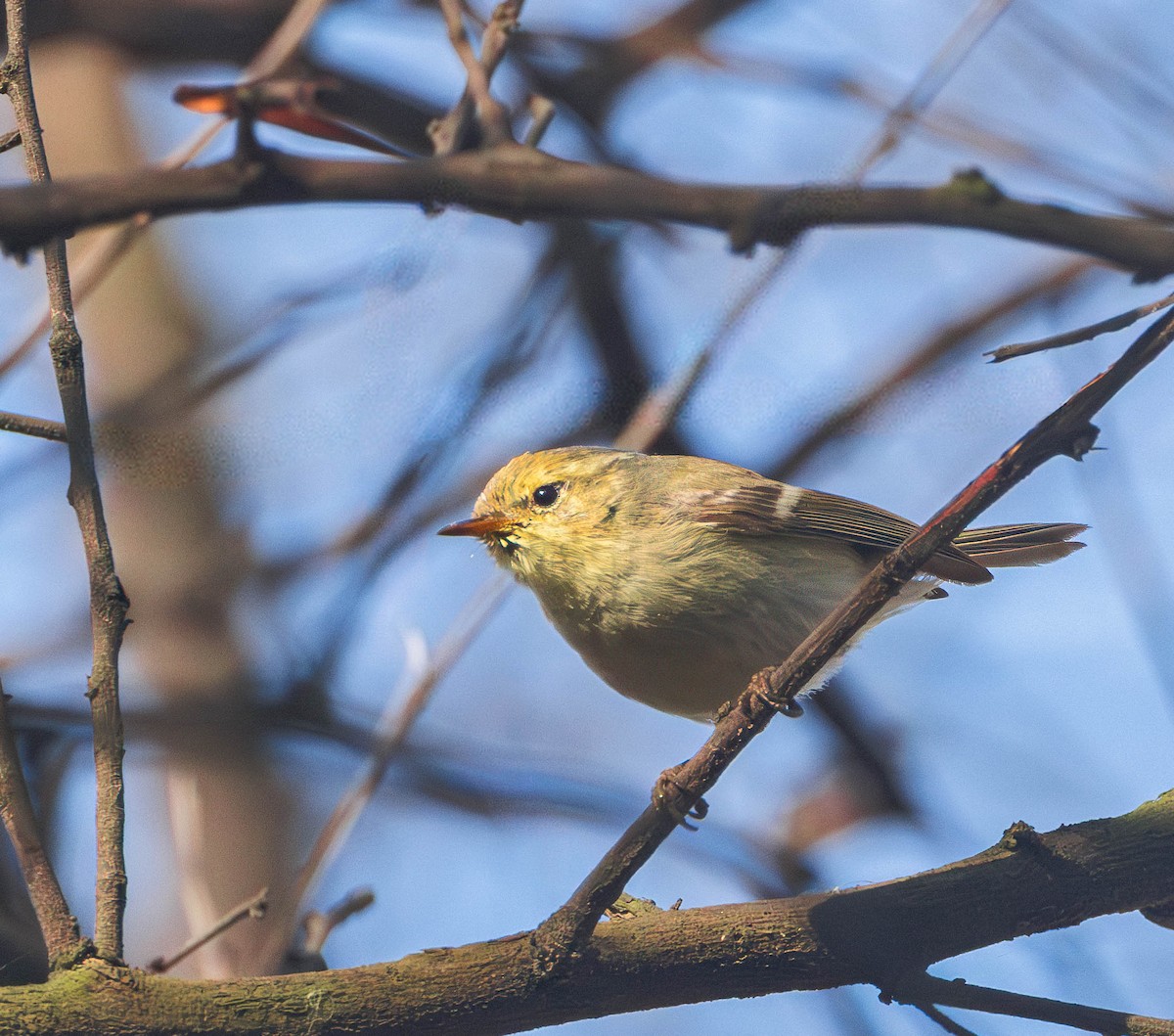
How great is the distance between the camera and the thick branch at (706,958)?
1.63 m

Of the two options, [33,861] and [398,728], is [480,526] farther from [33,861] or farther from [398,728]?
[33,861]

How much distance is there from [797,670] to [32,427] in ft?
4.00

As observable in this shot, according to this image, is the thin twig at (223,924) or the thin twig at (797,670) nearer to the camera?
the thin twig at (797,670)

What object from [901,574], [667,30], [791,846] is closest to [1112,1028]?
[901,574]

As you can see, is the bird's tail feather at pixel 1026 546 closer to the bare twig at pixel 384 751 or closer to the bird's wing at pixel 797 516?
the bird's wing at pixel 797 516

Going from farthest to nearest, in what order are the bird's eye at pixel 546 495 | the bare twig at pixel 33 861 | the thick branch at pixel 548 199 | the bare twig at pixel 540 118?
the bird's eye at pixel 546 495 < the bare twig at pixel 33 861 < the bare twig at pixel 540 118 < the thick branch at pixel 548 199

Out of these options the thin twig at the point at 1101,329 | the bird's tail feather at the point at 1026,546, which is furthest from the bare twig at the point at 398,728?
the thin twig at the point at 1101,329

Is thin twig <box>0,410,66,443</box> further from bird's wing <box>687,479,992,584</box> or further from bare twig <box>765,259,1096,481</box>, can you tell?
bare twig <box>765,259,1096,481</box>

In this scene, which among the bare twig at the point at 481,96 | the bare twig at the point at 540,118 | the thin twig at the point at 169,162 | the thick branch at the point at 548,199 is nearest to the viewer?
the thick branch at the point at 548,199

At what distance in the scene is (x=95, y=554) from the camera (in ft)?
5.65

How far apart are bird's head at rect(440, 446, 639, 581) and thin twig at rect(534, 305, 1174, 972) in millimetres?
978

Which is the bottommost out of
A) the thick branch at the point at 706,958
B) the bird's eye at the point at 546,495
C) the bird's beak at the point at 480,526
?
the thick branch at the point at 706,958

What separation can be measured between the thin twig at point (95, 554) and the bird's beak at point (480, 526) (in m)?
1.14

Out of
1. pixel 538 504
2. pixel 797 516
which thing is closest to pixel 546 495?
pixel 538 504
